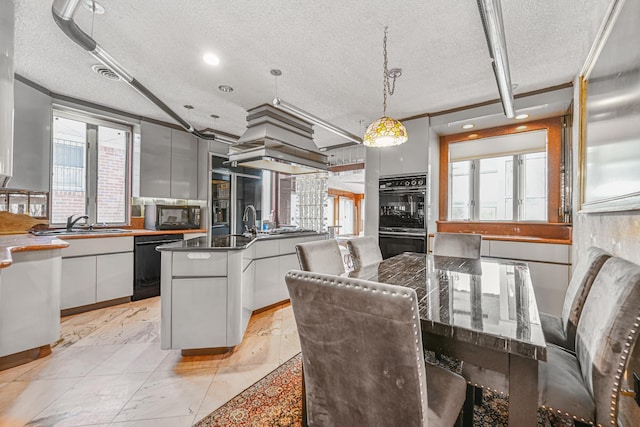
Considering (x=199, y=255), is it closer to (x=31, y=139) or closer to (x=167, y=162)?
(x=31, y=139)

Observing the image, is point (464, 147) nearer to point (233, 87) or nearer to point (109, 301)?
point (233, 87)

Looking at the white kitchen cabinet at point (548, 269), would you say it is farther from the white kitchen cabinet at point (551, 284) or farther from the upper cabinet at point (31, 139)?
the upper cabinet at point (31, 139)

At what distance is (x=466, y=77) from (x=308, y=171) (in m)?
2.32

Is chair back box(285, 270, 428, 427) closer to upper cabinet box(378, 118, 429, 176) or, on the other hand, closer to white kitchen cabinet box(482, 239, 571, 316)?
white kitchen cabinet box(482, 239, 571, 316)

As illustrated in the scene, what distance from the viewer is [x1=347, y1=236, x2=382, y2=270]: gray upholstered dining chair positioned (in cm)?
238

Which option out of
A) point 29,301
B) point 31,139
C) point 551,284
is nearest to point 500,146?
point 551,284

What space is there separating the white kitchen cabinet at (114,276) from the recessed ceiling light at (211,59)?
2560mm

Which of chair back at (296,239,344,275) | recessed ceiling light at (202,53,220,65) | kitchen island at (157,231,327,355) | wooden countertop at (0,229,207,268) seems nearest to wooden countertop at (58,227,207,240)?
wooden countertop at (0,229,207,268)

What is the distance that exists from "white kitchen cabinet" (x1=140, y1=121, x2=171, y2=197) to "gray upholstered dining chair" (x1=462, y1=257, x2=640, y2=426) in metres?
4.51

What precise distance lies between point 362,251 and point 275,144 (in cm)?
172

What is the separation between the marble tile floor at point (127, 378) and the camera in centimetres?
158

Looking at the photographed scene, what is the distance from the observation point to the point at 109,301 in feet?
11.0

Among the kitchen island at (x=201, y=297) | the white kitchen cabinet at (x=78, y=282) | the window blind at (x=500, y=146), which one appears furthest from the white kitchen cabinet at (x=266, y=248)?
the window blind at (x=500, y=146)

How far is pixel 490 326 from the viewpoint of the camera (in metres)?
0.99
